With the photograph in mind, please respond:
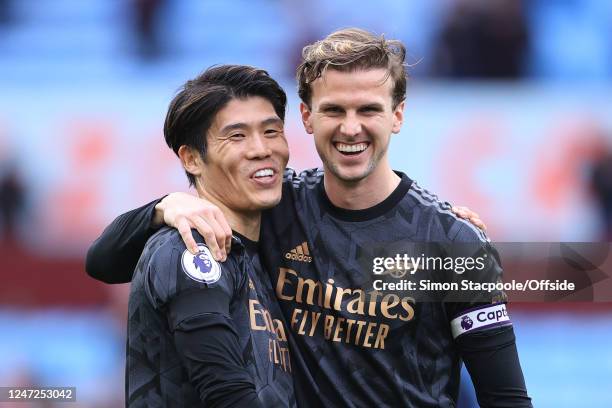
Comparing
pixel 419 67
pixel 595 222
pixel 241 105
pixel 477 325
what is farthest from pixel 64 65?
pixel 477 325

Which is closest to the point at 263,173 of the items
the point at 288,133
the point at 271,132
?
the point at 271,132

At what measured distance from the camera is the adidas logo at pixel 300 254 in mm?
3516

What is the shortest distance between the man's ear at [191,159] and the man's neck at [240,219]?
75 mm

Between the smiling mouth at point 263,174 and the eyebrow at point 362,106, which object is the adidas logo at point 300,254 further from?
the eyebrow at point 362,106

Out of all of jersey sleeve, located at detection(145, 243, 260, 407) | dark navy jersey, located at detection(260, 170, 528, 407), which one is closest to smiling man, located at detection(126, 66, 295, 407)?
jersey sleeve, located at detection(145, 243, 260, 407)

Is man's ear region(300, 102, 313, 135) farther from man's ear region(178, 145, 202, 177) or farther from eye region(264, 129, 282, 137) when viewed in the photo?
man's ear region(178, 145, 202, 177)

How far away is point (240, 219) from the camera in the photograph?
3484 millimetres

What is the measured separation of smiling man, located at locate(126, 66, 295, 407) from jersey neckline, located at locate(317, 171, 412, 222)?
0.78 ft

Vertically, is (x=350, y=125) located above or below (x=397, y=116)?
below

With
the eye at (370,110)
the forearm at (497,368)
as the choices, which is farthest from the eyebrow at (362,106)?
the forearm at (497,368)

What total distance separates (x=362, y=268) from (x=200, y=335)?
0.83 m

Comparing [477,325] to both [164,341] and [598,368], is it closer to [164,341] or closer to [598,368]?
[164,341]

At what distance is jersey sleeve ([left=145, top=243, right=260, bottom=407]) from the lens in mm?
2812

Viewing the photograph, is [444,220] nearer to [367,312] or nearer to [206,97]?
[367,312]
